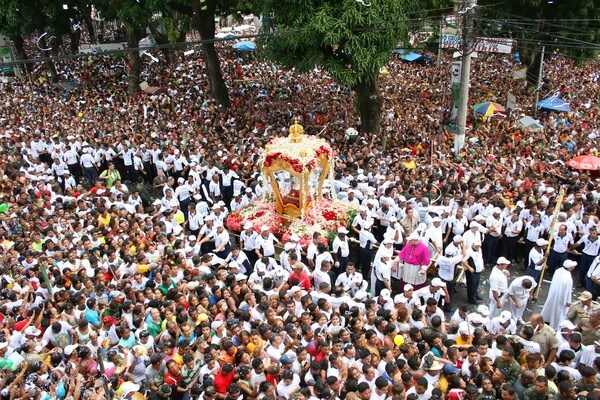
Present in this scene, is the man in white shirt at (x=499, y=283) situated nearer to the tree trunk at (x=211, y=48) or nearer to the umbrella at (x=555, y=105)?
the umbrella at (x=555, y=105)

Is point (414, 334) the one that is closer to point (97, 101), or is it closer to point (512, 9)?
point (512, 9)

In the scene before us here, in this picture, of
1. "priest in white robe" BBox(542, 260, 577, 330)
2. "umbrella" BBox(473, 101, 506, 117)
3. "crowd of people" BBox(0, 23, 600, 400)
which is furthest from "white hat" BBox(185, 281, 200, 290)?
"umbrella" BBox(473, 101, 506, 117)

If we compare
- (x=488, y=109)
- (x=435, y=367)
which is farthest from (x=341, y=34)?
(x=435, y=367)

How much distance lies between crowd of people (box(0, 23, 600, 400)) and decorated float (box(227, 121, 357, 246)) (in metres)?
0.36

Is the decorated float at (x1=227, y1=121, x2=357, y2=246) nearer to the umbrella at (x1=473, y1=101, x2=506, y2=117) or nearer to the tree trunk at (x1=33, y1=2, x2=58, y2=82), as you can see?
the umbrella at (x1=473, y1=101, x2=506, y2=117)

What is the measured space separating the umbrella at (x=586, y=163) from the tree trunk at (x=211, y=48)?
12.1 meters

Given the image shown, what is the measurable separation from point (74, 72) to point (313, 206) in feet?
73.0

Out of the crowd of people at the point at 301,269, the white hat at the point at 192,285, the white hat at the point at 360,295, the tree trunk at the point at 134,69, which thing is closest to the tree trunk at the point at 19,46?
the tree trunk at the point at 134,69

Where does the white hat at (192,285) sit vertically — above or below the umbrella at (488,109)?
above

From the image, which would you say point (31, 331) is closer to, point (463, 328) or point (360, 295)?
point (360, 295)

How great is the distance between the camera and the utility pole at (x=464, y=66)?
41.4 feet

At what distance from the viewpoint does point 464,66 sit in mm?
13758

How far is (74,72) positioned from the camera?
29.5 m

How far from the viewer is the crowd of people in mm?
6285
